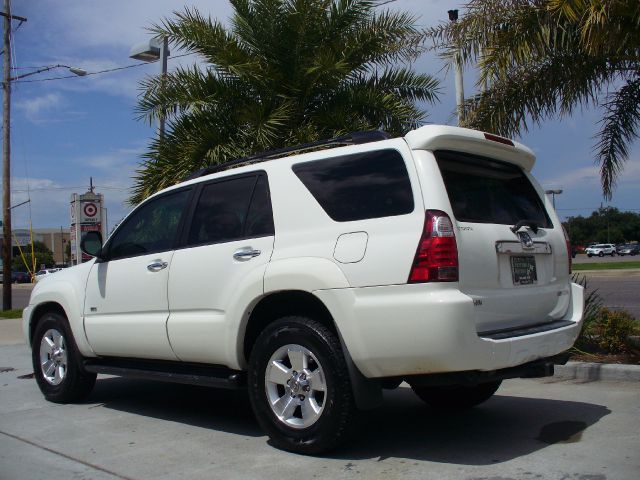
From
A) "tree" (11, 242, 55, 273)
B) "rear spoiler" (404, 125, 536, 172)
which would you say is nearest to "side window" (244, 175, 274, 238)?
"rear spoiler" (404, 125, 536, 172)

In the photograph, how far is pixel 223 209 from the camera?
223 inches

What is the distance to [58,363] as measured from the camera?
23.0ft

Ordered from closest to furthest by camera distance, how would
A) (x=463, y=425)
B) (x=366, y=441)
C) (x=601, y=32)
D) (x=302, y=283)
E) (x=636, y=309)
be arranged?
(x=302, y=283) < (x=366, y=441) < (x=463, y=425) < (x=601, y=32) < (x=636, y=309)

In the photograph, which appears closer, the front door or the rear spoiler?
the rear spoiler

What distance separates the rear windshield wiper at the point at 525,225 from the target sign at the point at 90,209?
1133cm

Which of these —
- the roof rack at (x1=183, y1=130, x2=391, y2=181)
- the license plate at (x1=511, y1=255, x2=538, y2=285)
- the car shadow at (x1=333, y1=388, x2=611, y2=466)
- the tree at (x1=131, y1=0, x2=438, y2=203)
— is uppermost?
the tree at (x1=131, y1=0, x2=438, y2=203)

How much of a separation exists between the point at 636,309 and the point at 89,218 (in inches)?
446

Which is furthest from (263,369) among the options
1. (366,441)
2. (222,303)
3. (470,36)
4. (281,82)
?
(281,82)

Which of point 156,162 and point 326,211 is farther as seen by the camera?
point 156,162

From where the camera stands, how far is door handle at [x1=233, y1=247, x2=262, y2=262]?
16.9 ft

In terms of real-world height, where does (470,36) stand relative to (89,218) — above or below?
above

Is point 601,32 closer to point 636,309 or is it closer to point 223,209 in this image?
point 223,209

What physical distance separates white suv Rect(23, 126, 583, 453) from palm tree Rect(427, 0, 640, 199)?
Answer: 108 inches

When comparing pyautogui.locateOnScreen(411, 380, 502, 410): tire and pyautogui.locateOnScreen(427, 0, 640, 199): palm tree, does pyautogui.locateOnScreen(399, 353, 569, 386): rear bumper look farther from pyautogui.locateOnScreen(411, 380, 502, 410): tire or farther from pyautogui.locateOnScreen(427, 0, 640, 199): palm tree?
pyautogui.locateOnScreen(427, 0, 640, 199): palm tree
